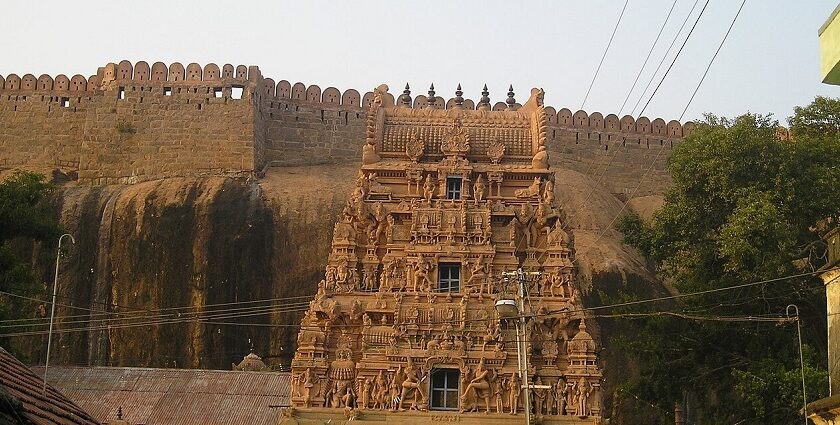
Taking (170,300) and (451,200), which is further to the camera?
(170,300)

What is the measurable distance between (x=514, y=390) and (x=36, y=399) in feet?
48.3

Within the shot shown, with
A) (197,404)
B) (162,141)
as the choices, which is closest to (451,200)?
(197,404)

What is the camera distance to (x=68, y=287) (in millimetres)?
39969

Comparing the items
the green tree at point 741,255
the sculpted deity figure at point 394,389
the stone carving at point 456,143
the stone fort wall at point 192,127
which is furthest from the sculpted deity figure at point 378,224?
the stone fort wall at point 192,127

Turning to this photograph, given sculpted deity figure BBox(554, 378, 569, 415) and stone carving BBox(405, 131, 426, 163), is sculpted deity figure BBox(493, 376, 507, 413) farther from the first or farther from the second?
stone carving BBox(405, 131, 426, 163)

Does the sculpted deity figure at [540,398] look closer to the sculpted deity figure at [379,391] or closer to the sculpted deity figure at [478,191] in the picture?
the sculpted deity figure at [379,391]

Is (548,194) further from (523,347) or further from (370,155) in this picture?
(523,347)

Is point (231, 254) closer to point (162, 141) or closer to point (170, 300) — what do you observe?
point (170, 300)

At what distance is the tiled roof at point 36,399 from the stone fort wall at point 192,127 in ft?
117

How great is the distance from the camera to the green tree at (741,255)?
2764 centimetres

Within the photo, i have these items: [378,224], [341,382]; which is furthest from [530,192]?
[341,382]

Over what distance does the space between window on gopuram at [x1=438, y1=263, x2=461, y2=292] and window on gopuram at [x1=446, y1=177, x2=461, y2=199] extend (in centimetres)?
182

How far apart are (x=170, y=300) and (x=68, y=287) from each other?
3732 mm

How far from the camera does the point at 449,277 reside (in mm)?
24312
